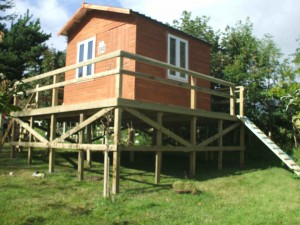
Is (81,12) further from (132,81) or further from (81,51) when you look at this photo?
(132,81)

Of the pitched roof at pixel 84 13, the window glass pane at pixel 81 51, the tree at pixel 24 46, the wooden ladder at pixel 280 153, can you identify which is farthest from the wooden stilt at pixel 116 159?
the tree at pixel 24 46

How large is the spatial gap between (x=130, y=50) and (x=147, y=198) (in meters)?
5.57

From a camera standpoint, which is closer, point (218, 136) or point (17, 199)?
point (17, 199)

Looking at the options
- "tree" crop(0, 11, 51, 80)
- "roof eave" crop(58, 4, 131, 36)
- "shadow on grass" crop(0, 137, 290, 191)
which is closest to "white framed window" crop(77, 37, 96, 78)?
"roof eave" crop(58, 4, 131, 36)

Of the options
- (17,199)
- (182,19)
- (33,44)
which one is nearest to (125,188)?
(17,199)

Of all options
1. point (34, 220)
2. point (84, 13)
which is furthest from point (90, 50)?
point (34, 220)

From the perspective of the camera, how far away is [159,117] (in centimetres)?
1071

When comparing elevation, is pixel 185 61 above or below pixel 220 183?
above

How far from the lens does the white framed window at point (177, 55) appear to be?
1330cm

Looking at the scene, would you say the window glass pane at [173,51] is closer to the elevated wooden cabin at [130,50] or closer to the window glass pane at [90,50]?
the elevated wooden cabin at [130,50]

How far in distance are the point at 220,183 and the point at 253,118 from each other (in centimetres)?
897

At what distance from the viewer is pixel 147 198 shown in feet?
27.5

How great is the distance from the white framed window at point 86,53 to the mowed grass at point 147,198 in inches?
138

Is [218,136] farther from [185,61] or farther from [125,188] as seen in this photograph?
Answer: [125,188]
